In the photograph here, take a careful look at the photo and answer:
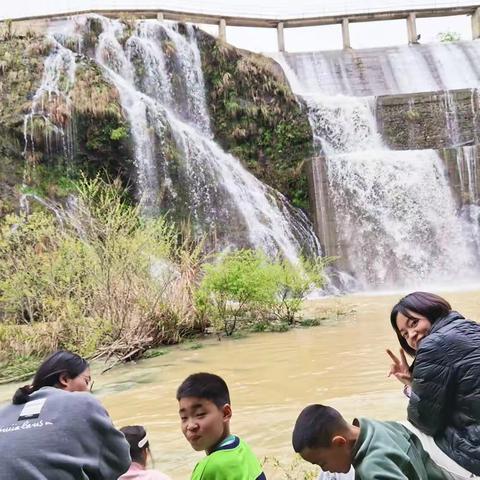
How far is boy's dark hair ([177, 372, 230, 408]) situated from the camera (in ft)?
7.75

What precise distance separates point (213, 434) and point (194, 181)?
15722 millimetres

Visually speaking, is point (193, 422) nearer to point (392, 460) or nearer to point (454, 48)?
point (392, 460)

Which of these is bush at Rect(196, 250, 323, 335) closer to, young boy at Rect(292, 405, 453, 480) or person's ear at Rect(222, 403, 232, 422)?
person's ear at Rect(222, 403, 232, 422)

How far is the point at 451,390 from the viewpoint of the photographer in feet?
7.07

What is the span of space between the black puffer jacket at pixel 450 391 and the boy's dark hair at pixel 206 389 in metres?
0.75

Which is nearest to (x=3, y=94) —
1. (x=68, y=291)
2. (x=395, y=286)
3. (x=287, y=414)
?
(x=68, y=291)

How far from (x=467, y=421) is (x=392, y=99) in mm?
22553

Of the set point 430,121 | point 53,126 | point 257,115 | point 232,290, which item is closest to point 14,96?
point 53,126

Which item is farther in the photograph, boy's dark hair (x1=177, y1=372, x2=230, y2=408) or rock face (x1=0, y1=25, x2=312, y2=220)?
rock face (x1=0, y1=25, x2=312, y2=220)

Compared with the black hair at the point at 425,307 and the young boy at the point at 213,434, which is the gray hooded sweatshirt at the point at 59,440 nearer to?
the young boy at the point at 213,434

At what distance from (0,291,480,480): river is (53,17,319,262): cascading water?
7.43 meters

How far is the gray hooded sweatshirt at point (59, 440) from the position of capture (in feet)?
6.33

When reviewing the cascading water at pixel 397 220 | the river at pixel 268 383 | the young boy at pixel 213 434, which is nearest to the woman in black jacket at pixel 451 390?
the young boy at pixel 213 434

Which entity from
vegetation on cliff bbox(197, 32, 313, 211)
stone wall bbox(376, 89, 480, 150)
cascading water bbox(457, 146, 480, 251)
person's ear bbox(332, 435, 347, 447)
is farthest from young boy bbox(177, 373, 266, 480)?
stone wall bbox(376, 89, 480, 150)
